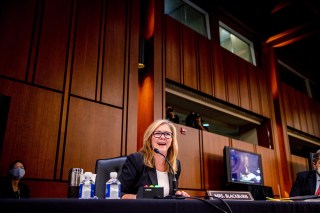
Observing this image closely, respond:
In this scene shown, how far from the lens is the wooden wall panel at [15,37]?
3.03 m

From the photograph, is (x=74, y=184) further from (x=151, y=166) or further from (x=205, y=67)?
(x=205, y=67)

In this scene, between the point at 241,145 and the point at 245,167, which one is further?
the point at 241,145

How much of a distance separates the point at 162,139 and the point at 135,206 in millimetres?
1148

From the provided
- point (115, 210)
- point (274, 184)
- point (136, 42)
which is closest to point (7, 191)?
point (115, 210)

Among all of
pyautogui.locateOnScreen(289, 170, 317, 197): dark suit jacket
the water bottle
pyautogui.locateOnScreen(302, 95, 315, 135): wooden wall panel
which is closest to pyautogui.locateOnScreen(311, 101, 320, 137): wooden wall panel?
pyautogui.locateOnScreen(302, 95, 315, 135): wooden wall panel

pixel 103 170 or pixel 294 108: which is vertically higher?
pixel 294 108

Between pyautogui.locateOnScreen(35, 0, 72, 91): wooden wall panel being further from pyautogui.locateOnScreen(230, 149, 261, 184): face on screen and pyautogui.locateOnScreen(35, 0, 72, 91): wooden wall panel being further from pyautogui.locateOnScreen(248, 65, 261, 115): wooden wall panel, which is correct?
pyautogui.locateOnScreen(248, 65, 261, 115): wooden wall panel

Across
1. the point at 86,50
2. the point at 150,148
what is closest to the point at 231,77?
the point at 86,50

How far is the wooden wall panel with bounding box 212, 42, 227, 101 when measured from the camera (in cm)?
547

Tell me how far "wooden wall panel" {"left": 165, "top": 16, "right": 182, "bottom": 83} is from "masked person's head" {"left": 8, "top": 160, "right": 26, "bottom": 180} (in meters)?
2.57

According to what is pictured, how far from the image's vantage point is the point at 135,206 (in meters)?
0.93

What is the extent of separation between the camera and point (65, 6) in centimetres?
372

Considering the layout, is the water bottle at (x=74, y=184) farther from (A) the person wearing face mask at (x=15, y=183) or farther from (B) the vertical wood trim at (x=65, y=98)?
(B) the vertical wood trim at (x=65, y=98)

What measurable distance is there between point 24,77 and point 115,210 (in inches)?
104
